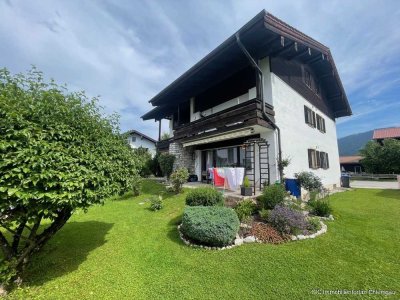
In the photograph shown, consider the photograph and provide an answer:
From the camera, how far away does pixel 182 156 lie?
1758cm

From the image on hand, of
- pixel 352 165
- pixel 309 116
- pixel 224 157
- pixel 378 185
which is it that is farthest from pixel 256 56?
pixel 352 165

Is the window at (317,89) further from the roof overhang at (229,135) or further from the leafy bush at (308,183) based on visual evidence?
the roof overhang at (229,135)

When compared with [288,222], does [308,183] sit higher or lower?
higher

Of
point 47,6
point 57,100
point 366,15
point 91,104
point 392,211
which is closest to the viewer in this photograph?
point 57,100

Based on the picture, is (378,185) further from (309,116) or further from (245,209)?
(245,209)

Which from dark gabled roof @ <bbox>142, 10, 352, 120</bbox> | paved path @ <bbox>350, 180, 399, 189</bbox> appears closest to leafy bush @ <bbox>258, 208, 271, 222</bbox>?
dark gabled roof @ <bbox>142, 10, 352, 120</bbox>

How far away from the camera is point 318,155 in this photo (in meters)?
16.6

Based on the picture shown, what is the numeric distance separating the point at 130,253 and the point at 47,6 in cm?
943

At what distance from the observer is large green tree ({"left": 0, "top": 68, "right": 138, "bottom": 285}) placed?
3.62 metres

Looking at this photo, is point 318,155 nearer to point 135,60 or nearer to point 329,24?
point 329,24

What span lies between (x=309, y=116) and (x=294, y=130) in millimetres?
3671

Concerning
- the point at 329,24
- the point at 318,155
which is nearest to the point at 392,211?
the point at 318,155

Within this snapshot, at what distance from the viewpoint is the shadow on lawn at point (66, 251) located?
493 cm

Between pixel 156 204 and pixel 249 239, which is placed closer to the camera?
pixel 249 239
